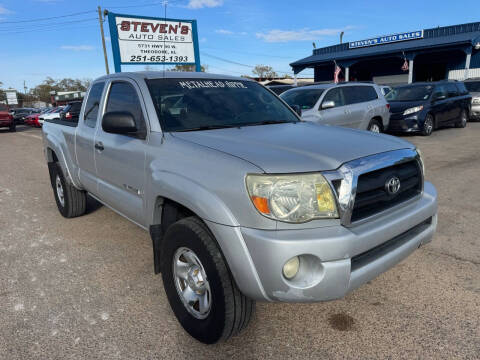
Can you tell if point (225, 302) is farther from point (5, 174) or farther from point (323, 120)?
point (5, 174)

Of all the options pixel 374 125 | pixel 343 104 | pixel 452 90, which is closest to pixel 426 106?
pixel 452 90

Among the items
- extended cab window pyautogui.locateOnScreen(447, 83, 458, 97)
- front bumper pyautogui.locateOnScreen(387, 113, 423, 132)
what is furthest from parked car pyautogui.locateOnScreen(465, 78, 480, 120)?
front bumper pyautogui.locateOnScreen(387, 113, 423, 132)

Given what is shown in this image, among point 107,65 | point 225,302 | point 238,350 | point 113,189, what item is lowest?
point 238,350

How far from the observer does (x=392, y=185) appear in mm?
2244

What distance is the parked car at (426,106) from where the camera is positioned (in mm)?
10961

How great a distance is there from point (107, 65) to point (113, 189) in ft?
104

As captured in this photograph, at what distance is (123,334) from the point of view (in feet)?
8.08

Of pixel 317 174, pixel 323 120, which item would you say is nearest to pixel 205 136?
pixel 317 174

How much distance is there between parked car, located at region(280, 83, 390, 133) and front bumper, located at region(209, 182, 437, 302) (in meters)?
6.45

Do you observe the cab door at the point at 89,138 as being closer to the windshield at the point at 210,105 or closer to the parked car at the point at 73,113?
the parked car at the point at 73,113

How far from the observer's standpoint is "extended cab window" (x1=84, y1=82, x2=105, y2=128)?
374 cm

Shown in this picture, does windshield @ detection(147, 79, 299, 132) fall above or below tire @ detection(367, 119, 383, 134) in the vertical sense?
above

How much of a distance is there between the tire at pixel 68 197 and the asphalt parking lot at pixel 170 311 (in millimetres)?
492

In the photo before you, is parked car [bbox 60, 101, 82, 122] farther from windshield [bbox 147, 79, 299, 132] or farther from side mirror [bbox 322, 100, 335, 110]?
side mirror [bbox 322, 100, 335, 110]
